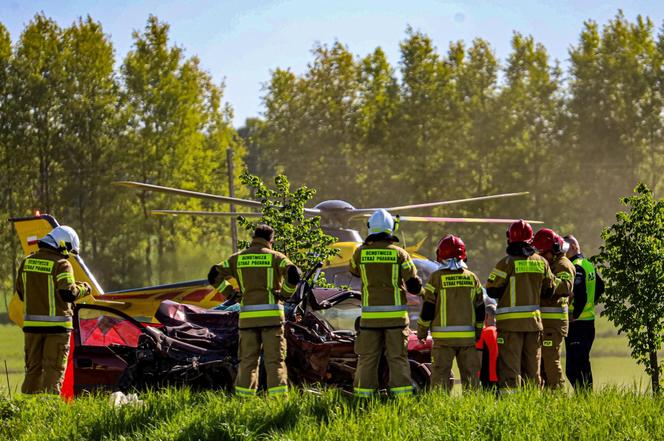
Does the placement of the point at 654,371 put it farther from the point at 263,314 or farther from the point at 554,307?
the point at 263,314

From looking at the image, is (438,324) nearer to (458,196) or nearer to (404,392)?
(404,392)

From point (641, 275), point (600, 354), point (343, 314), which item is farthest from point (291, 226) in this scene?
point (600, 354)

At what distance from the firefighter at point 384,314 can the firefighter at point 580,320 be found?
243 cm

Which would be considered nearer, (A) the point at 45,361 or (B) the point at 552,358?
(B) the point at 552,358

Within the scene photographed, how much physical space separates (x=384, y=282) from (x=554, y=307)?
6.75 feet

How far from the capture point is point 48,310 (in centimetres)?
1087

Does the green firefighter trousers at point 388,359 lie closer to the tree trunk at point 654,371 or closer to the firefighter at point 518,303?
the firefighter at point 518,303

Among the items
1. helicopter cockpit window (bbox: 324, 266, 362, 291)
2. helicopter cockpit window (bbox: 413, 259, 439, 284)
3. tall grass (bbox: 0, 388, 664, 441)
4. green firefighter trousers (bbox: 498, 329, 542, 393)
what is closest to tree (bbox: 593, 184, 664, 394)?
green firefighter trousers (bbox: 498, 329, 542, 393)

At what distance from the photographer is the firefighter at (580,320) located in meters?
11.1

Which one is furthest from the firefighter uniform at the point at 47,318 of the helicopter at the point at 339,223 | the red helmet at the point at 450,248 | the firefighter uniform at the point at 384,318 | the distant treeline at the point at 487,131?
the distant treeline at the point at 487,131

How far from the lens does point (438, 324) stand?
9.66 meters

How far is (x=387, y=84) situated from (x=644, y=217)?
26488mm

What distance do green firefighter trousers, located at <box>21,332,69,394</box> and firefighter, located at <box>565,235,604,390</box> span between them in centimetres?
572

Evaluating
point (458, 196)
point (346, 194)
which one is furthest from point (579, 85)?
point (346, 194)
